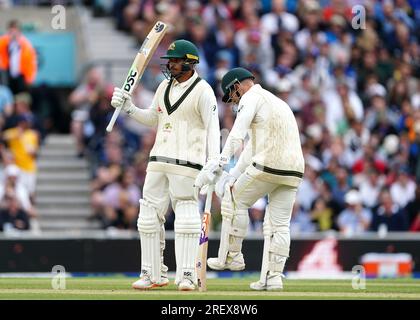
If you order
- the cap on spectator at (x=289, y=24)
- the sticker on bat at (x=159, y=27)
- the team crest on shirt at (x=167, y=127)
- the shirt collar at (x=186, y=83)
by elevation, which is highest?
the cap on spectator at (x=289, y=24)

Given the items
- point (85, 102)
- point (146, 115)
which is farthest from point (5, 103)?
point (146, 115)

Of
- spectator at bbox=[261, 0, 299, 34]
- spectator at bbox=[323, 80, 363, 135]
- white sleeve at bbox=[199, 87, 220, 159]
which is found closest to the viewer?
white sleeve at bbox=[199, 87, 220, 159]

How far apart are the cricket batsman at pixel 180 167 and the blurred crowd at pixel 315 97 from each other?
7.69 meters

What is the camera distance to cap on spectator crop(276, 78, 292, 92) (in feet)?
87.2

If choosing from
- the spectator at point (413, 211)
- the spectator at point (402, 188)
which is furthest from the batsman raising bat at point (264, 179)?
the spectator at point (402, 188)

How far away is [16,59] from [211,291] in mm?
11710

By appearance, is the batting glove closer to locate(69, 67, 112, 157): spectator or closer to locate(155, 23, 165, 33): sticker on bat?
locate(155, 23, 165, 33): sticker on bat

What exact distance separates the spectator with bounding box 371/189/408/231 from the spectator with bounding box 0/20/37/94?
281 inches

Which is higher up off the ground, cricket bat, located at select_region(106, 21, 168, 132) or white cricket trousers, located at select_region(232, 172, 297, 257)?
cricket bat, located at select_region(106, 21, 168, 132)

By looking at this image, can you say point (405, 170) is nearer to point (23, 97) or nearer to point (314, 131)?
point (314, 131)

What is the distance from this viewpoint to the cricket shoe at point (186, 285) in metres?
16.0

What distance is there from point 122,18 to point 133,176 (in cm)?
566

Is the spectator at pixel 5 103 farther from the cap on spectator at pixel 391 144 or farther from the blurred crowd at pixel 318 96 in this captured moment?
the cap on spectator at pixel 391 144

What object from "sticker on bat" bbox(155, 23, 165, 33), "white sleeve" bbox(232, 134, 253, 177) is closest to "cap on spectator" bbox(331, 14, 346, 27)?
"sticker on bat" bbox(155, 23, 165, 33)
